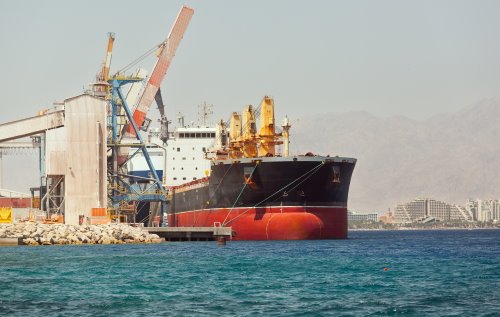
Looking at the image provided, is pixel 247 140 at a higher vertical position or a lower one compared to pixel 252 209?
higher

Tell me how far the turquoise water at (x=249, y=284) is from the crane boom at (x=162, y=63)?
3907 centimetres

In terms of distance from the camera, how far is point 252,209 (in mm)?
70312

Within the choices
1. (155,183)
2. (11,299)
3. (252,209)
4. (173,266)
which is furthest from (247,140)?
(11,299)

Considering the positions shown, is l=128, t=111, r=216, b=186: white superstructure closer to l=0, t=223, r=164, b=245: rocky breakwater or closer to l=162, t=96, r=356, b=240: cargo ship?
l=162, t=96, r=356, b=240: cargo ship

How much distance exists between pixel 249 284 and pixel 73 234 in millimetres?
35365

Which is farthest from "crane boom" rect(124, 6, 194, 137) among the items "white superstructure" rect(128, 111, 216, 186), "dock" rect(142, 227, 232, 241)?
"dock" rect(142, 227, 232, 241)

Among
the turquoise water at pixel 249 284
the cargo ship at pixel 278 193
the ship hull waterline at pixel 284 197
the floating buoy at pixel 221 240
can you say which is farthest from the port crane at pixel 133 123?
the turquoise water at pixel 249 284

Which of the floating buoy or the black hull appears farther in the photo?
the black hull

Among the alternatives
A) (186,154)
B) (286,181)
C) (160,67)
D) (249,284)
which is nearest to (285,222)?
(286,181)

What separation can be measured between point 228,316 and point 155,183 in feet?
211

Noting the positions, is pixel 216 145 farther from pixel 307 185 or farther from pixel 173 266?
pixel 173 266

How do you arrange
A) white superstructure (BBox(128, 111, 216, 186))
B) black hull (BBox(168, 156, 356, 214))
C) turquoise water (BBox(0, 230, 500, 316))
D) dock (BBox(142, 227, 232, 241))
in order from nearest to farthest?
1. turquoise water (BBox(0, 230, 500, 316))
2. dock (BBox(142, 227, 232, 241))
3. black hull (BBox(168, 156, 356, 214))
4. white superstructure (BBox(128, 111, 216, 186))

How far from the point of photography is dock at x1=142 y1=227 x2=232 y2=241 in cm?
6650

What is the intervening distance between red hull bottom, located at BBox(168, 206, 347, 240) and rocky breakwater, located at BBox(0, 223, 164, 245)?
5942 millimetres
